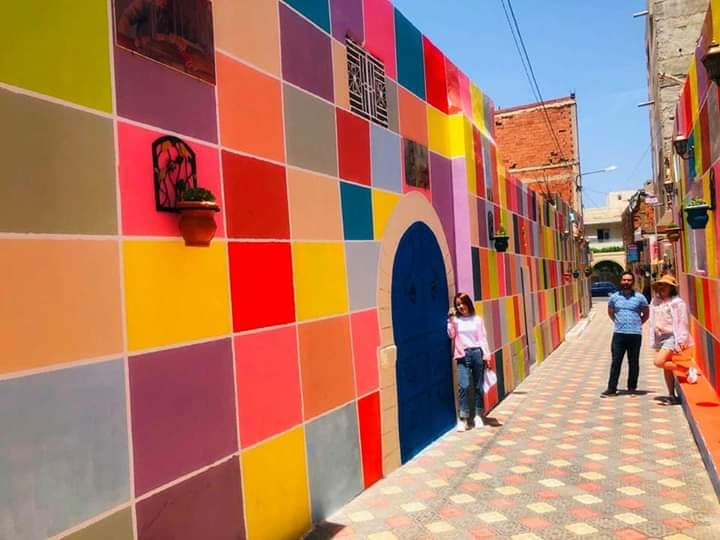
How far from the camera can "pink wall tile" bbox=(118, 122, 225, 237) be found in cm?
296

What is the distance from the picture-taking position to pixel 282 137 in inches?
169

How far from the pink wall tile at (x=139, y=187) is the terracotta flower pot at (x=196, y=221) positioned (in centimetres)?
6

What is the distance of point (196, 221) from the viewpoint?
327cm

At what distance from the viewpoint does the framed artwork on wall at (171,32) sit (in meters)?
3.03

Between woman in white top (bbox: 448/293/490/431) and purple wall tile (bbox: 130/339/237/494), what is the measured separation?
13.1 ft

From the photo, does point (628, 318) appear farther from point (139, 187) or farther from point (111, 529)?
point (111, 529)

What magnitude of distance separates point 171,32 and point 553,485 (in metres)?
4.48

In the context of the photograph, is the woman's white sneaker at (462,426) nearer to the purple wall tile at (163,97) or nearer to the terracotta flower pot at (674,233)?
the purple wall tile at (163,97)

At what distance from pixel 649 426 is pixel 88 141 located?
6.65 metres

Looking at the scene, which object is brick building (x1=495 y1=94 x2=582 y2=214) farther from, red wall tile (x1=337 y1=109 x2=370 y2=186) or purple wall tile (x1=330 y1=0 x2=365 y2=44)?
red wall tile (x1=337 y1=109 x2=370 y2=186)

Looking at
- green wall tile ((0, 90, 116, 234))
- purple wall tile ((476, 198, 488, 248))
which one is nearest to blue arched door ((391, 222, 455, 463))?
purple wall tile ((476, 198, 488, 248))

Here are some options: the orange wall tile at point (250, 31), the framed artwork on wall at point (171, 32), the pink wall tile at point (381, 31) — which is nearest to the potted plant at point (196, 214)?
the framed artwork on wall at point (171, 32)

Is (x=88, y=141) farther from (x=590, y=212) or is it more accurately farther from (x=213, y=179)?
(x=590, y=212)

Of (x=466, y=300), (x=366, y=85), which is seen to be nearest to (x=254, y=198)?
(x=366, y=85)
